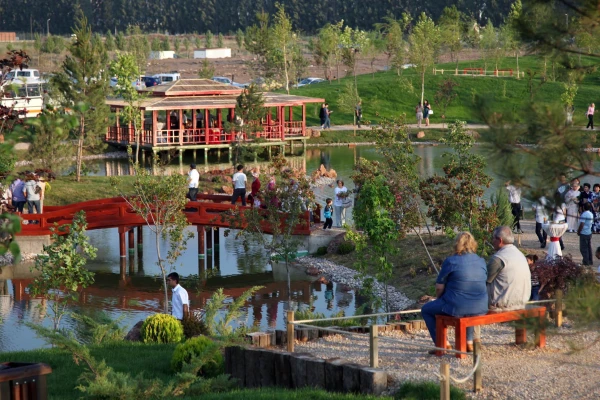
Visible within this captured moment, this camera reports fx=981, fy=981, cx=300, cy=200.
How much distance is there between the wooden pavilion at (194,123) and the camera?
41.4m

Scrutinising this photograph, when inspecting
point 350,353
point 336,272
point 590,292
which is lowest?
point 336,272

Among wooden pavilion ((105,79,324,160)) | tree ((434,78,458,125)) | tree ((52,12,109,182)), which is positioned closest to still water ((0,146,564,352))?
tree ((52,12,109,182))

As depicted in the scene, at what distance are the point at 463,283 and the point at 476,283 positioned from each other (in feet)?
0.52

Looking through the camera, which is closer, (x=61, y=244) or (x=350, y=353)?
(x=350, y=353)

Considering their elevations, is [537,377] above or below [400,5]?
below

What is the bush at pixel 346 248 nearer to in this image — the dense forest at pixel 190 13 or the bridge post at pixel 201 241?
the bridge post at pixel 201 241

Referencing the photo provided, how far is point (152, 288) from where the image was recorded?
2256 centimetres

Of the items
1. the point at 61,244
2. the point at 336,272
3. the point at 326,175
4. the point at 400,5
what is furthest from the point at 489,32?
the point at 61,244

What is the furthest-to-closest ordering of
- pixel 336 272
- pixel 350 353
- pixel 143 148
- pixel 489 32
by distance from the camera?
pixel 489 32 < pixel 143 148 < pixel 336 272 < pixel 350 353

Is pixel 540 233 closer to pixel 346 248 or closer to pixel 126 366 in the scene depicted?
pixel 346 248

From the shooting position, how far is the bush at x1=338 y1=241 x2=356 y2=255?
23.7 m

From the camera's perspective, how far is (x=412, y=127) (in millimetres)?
51406

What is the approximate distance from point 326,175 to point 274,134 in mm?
8717

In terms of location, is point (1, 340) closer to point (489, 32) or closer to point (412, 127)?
point (412, 127)
